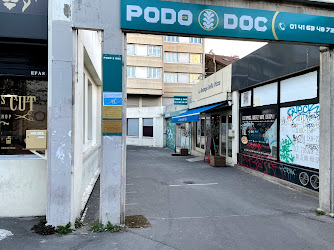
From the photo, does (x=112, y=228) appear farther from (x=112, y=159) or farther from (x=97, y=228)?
(x=112, y=159)

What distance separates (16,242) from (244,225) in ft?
12.5

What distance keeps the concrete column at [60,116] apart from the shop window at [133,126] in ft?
73.9

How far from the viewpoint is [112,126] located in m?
4.59

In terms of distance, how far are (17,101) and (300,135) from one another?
24.6ft

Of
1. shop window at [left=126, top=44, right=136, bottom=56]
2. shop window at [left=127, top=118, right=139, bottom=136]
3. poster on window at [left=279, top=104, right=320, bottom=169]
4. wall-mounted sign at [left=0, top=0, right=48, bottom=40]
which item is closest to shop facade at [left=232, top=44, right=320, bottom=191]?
poster on window at [left=279, top=104, right=320, bottom=169]

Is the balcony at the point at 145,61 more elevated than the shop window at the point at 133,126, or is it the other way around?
the balcony at the point at 145,61

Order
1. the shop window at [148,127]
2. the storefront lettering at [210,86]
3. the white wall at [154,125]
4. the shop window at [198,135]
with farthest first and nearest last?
the shop window at [148,127] → the white wall at [154,125] → the shop window at [198,135] → the storefront lettering at [210,86]

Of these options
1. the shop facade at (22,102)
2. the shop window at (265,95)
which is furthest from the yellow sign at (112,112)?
the shop window at (265,95)

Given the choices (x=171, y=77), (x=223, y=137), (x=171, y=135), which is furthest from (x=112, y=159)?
(x=171, y=77)

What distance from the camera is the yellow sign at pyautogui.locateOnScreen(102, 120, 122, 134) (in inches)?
180

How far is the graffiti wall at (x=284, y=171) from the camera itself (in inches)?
288

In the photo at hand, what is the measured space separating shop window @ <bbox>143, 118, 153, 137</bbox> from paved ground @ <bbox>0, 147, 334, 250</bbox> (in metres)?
17.1

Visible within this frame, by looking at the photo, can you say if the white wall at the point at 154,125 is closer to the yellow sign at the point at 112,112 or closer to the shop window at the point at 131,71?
the shop window at the point at 131,71

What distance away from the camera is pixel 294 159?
8234 millimetres
